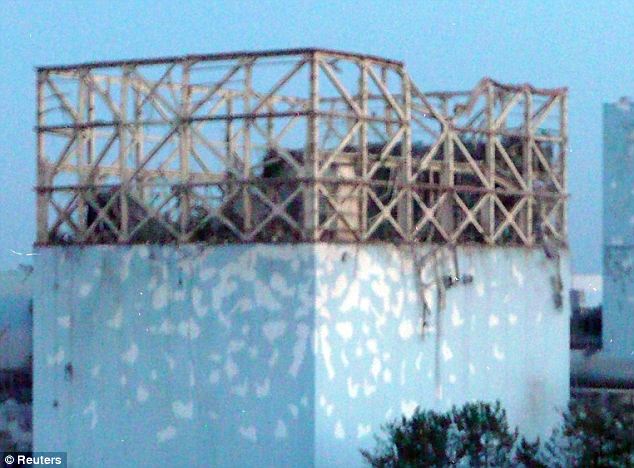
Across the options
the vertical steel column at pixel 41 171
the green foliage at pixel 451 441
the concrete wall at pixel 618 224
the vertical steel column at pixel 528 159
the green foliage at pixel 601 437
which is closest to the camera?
the green foliage at pixel 601 437

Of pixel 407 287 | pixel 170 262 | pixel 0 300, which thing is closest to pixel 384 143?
pixel 407 287

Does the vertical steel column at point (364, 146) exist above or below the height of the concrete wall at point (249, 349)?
above

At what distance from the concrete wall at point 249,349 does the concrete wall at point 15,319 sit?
5.32 m

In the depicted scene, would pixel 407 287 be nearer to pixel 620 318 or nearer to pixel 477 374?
pixel 477 374

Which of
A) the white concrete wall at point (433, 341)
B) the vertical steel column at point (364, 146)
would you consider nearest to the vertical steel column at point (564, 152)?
the white concrete wall at point (433, 341)

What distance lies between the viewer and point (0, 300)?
1118 inches

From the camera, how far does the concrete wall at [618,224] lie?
101 ft

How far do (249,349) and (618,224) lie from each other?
14521 mm

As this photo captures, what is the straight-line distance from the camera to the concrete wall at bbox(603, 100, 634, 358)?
30.8 metres

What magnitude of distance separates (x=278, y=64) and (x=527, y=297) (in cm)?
580

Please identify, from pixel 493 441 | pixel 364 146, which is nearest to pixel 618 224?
pixel 364 146

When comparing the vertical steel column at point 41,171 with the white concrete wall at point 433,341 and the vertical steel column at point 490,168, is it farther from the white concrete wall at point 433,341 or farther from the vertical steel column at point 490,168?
the vertical steel column at point 490,168

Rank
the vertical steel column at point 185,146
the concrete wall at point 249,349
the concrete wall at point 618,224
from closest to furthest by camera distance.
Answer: the concrete wall at point 249,349 < the vertical steel column at point 185,146 < the concrete wall at point 618,224

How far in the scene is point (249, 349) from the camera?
1852 centimetres
